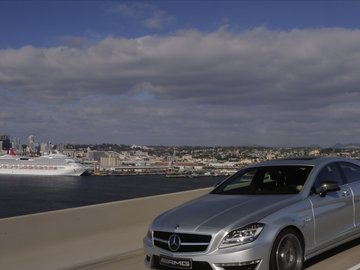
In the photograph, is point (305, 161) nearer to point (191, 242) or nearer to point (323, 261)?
point (323, 261)

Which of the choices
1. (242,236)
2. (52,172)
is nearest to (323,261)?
(242,236)

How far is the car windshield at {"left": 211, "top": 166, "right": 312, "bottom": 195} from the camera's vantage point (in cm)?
649

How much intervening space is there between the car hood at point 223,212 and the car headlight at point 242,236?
0.06 metres

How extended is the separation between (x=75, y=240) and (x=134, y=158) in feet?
359

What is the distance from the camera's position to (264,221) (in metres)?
5.36

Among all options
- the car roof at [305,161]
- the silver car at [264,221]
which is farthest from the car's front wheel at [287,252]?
the car roof at [305,161]

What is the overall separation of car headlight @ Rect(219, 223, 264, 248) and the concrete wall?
2651 mm

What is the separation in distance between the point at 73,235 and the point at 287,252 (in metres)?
3.17

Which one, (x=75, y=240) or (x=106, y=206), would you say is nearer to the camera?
(x=75, y=240)

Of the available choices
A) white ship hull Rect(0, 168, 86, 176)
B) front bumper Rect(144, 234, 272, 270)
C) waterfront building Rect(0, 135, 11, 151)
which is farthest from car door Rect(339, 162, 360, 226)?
waterfront building Rect(0, 135, 11, 151)

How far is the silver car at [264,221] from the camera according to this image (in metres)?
5.18

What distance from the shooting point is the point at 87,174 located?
98750 millimetres

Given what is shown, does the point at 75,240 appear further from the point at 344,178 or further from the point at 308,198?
the point at 344,178

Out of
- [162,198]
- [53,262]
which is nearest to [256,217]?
[53,262]
